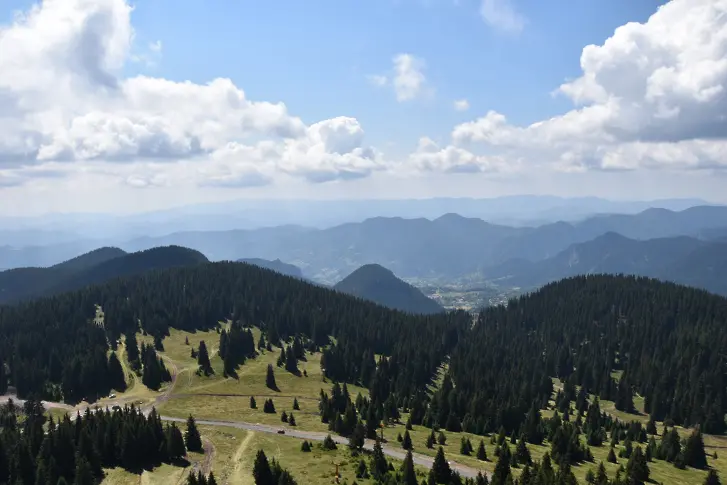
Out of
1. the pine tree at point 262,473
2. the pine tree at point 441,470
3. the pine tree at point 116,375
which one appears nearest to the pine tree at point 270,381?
the pine tree at point 116,375

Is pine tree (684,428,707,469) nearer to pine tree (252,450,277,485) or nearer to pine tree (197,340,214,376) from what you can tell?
pine tree (252,450,277,485)

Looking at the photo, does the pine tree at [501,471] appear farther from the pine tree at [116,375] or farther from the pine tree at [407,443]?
the pine tree at [116,375]

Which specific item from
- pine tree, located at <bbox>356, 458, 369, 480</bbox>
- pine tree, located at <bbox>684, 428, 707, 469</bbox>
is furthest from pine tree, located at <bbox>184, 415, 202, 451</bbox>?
pine tree, located at <bbox>684, 428, 707, 469</bbox>

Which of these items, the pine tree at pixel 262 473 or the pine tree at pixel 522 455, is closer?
the pine tree at pixel 262 473

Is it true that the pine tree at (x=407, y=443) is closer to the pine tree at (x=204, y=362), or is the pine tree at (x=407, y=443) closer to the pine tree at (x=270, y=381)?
the pine tree at (x=270, y=381)

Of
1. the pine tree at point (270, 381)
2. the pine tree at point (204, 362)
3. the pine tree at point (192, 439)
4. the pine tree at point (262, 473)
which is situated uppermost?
the pine tree at point (262, 473)

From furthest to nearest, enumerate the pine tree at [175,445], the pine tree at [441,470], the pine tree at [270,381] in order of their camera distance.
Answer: the pine tree at [270,381] → the pine tree at [175,445] → the pine tree at [441,470]

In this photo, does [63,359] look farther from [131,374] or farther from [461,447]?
[461,447]

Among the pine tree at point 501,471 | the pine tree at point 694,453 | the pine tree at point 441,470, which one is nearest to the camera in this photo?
the pine tree at point 501,471

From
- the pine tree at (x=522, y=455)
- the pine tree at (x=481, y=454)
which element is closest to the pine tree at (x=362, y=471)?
the pine tree at (x=481, y=454)

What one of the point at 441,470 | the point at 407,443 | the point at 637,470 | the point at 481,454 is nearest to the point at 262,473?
the point at 441,470

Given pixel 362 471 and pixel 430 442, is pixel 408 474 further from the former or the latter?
pixel 430 442

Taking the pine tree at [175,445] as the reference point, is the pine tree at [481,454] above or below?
below
